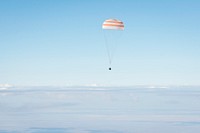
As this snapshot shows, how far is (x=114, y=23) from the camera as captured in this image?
111m

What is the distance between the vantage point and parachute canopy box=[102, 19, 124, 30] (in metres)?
111

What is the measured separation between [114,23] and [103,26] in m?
3.32

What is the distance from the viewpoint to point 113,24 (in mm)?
111188

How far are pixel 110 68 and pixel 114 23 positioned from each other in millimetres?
14197

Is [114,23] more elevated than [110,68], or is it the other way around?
[114,23]

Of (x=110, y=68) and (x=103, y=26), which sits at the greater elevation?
(x=103, y=26)

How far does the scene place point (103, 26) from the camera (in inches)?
4390

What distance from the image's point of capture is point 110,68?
106062 millimetres

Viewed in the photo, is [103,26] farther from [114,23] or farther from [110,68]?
[110,68]

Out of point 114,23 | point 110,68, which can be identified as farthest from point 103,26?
point 110,68

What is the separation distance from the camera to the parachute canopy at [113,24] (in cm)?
11106
